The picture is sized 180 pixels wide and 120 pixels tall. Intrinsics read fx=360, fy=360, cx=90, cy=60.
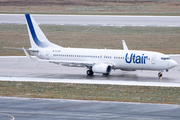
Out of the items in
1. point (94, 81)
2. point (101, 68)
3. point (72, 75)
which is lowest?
point (94, 81)

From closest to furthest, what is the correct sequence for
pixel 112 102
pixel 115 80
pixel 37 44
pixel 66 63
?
pixel 112 102 → pixel 115 80 → pixel 66 63 → pixel 37 44

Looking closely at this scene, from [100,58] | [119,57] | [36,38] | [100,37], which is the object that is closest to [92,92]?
[119,57]

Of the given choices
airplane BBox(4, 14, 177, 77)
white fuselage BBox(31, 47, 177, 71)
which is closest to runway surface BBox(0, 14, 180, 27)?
airplane BBox(4, 14, 177, 77)

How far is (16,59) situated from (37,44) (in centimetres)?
903

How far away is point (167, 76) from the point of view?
42281 mm

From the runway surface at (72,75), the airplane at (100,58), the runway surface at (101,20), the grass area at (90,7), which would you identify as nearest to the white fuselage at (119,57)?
the airplane at (100,58)

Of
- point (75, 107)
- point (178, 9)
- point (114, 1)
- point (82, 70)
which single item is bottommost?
point (75, 107)

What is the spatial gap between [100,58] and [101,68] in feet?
7.18

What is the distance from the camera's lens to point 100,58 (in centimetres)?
4400

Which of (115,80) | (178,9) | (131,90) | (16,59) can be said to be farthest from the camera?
(178,9)

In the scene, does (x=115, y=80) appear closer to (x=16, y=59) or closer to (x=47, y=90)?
(x=47, y=90)

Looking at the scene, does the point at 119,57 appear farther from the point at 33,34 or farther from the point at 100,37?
the point at 100,37

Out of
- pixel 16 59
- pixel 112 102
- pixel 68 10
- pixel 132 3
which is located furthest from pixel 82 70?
pixel 132 3

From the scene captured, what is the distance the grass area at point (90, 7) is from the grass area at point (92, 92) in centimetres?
7743
